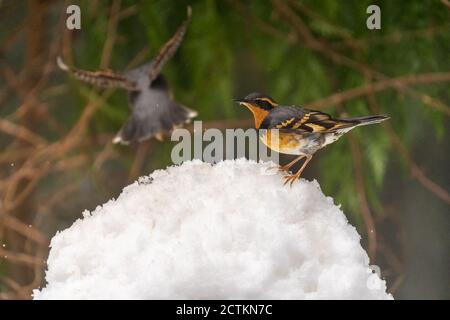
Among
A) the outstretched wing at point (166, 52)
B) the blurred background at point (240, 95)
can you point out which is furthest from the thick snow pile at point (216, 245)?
the outstretched wing at point (166, 52)

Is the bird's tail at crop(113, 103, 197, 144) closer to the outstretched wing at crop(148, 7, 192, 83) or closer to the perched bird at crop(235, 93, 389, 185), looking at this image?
the outstretched wing at crop(148, 7, 192, 83)

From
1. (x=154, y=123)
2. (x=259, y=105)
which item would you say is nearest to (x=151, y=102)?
(x=154, y=123)

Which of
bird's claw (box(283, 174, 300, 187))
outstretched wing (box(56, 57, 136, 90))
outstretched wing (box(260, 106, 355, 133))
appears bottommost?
bird's claw (box(283, 174, 300, 187))

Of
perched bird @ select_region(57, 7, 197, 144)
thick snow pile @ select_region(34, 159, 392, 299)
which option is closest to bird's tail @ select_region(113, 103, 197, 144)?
perched bird @ select_region(57, 7, 197, 144)

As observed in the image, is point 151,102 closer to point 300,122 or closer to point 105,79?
point 105,79

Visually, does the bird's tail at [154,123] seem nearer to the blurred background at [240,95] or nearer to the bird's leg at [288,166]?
the blurred background at [240,95]

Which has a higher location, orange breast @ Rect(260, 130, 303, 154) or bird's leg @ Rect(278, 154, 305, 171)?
orange breast @ Rect(260, 130, 303, 154)

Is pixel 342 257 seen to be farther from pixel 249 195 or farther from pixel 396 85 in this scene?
pixel 396 85
